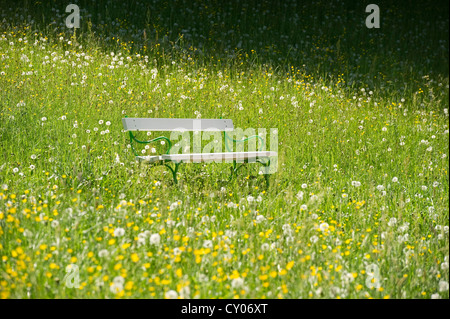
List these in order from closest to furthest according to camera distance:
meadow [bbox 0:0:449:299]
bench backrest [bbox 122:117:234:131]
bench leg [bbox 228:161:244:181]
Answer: meadow [bbox 0:0:449:299] → bench backrest [bbox 122:117:234:131] → bench leg [bbox 228:161:244:181]

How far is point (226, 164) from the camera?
5621 millimetres

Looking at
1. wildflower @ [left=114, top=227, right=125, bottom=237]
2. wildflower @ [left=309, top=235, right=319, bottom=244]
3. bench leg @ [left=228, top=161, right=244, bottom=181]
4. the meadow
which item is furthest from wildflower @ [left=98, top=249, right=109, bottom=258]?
bench leg @ [left=228, top=161, right=244, bottom=181]

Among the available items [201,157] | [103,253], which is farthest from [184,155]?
[103,253]

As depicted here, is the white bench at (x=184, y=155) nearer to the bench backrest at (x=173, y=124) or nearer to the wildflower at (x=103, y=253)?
the bench backrest at (x=173, y=124)

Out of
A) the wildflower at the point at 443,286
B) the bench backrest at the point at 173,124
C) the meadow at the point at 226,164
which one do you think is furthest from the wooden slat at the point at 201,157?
the wildflower at the point at 443,286

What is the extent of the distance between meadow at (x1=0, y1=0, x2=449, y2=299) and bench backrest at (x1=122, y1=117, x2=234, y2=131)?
0.47 m

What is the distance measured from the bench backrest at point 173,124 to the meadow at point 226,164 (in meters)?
0.47

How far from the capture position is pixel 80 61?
24.9 feet

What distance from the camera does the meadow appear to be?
2.77 metres

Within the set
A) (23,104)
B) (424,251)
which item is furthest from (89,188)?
(424,251)

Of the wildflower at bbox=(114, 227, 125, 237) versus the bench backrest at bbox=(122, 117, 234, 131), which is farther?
the bench backrest at bbox=(122, 117, 234, 131)

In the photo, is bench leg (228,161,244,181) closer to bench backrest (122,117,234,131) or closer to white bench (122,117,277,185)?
white bench (122,117,277,185)
